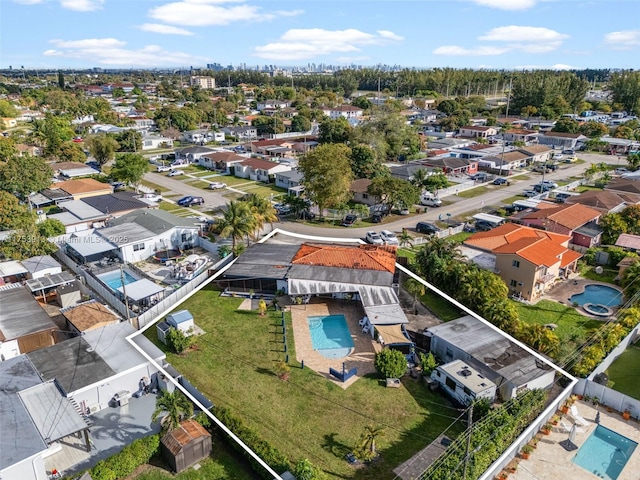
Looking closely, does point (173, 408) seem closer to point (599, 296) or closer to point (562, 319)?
point (562, 319)

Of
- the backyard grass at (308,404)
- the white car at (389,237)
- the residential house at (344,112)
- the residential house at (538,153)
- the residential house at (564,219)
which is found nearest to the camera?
the backyard grass at (308,404)

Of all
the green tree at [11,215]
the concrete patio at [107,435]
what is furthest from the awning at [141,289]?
the green tree at [11,215]

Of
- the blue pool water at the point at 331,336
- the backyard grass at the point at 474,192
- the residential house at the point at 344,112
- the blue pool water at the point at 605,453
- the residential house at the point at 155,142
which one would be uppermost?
the residential house at the point at 344,112

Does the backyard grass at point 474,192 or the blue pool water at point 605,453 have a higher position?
A: the backyard grass at point 474,192

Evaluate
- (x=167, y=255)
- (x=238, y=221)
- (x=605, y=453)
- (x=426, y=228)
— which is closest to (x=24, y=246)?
(x=167, y=255)

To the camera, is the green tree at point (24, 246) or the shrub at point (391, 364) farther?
the green tree at point (24, 246)

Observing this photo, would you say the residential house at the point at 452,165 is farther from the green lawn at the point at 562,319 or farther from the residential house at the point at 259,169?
the green lawn at the point at 562,319

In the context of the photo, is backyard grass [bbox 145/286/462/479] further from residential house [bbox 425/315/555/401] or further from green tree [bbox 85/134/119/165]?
green tree [bbox 85/134/119/165]
